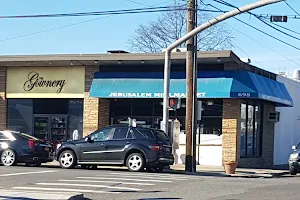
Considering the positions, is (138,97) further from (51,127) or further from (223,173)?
(223,173)

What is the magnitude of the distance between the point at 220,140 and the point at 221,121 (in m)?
0.88

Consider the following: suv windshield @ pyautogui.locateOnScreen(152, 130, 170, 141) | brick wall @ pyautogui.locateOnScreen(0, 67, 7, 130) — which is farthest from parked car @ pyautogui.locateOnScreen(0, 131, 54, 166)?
brick wall @ pyautogui.locateOnScreen(0, 67, 7, 130)

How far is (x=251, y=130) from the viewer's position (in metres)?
29.9

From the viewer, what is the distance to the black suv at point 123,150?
20.8m

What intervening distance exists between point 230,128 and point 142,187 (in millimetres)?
12265

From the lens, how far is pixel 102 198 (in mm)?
12867

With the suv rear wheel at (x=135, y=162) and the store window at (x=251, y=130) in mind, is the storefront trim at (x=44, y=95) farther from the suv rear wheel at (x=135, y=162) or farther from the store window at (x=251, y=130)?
the suv rear wheel at (x=135, y=162)

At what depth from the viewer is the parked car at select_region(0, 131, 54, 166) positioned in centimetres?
2261

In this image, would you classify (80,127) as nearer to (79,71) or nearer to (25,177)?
(79,71)

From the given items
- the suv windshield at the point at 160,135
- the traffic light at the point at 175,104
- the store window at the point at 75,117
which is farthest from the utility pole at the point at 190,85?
the store window at the point at 75,117

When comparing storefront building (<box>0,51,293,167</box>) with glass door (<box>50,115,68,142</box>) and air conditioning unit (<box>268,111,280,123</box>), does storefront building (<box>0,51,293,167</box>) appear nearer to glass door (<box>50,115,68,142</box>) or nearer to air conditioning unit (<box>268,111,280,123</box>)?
glass door (<box>50,115,68,142</box>)

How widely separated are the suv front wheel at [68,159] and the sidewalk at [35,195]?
869 centimetres

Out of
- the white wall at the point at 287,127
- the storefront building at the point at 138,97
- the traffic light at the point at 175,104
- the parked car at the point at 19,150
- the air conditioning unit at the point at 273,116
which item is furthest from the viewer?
the white wall at the point at 287,127

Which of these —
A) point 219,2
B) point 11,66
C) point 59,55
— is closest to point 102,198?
point 219,2
